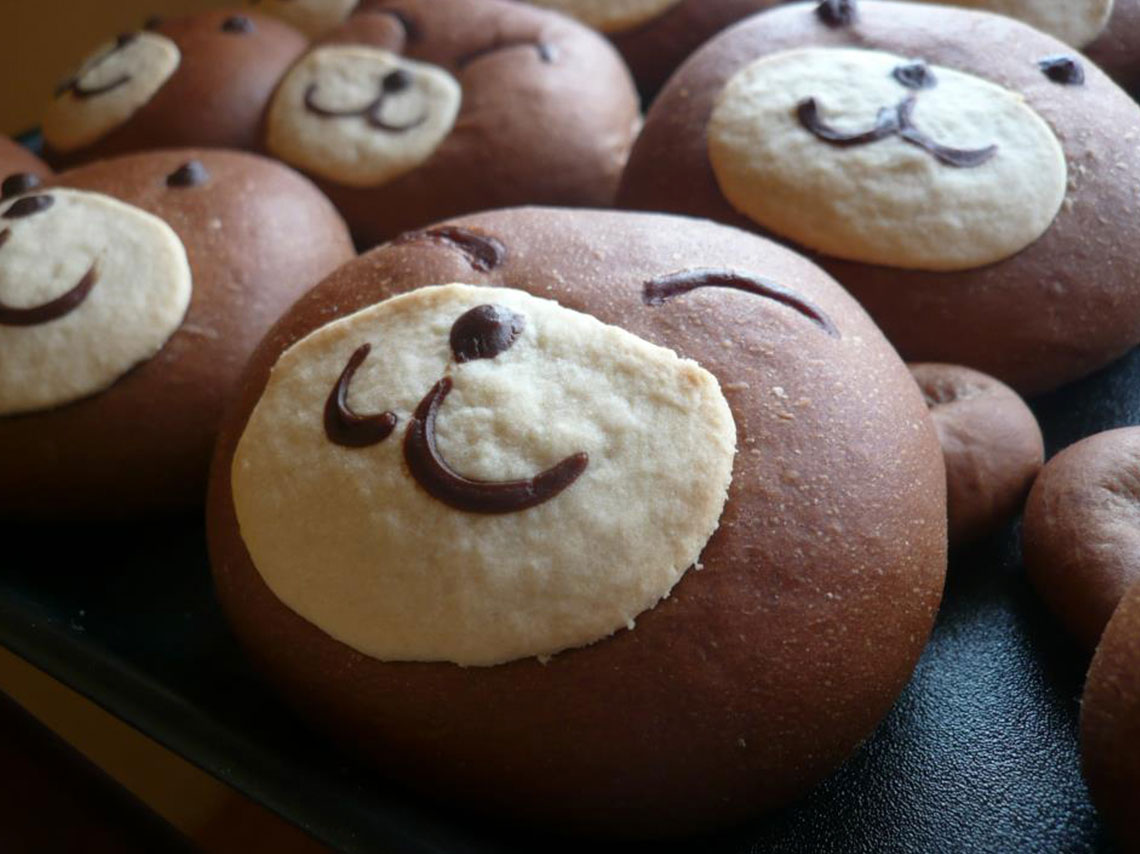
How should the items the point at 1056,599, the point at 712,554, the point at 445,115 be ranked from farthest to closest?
the point at 445,115, the point at 1056,599, the point at 712,554

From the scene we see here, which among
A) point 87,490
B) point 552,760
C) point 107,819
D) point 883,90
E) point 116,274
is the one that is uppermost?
point 883,90

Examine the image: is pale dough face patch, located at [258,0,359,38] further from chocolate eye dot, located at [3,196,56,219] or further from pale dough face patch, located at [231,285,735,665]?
pale dough face patch, located at [231,285,735,665]

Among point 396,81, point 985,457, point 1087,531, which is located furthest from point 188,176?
point 1087,531

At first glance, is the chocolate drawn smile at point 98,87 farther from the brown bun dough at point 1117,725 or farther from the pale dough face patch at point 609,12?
the brown bun dough at point 1117,725

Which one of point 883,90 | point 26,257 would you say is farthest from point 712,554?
point 26,257

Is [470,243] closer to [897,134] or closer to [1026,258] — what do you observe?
[897,134]

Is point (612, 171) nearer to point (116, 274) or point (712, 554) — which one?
point (116, 274)
